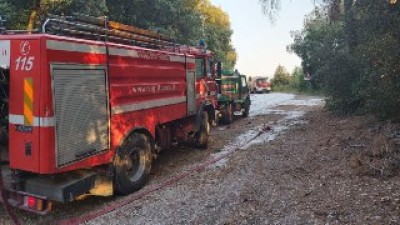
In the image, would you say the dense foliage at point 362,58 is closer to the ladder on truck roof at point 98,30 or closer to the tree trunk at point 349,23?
the tree trunk at point 349,23

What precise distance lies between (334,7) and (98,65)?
9.13 m

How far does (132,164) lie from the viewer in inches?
296

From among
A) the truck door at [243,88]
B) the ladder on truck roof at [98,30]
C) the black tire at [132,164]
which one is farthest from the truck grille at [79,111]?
the truck door at [243,88]

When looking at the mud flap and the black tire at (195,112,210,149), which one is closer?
the mud flap

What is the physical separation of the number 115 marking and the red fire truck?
0.5 inches

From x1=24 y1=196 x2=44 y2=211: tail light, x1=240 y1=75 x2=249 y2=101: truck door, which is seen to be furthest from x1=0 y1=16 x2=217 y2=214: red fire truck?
x1=240 y1=75 x2=249 y2=101: truck door

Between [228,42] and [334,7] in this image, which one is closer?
[334,7]

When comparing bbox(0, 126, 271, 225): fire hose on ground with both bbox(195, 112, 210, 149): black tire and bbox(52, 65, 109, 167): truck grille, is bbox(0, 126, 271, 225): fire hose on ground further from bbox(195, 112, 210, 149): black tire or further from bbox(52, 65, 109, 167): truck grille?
bbox(195, 112, 210, 149): black tire

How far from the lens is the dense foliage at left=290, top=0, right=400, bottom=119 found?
10.6 metres

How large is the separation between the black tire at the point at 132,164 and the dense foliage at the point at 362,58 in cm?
640

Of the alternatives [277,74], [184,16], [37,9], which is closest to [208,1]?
[277,74]

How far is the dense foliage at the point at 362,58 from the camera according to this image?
1057 centimetres

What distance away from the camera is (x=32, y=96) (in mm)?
5422

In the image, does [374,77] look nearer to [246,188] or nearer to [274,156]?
[274,156]
